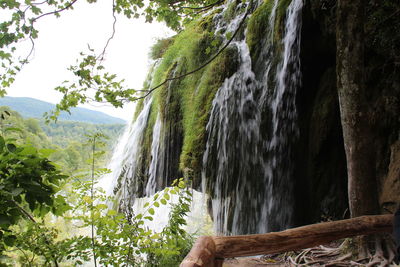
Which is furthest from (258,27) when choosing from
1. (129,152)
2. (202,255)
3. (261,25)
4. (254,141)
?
(202,255)

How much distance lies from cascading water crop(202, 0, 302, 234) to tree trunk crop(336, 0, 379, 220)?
2299mm

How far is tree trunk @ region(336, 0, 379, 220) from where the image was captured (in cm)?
310

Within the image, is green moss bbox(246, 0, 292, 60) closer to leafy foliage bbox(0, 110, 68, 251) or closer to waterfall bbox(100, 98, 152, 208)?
waterfall bbox(100, 98, 152, 208)

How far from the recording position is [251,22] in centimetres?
670

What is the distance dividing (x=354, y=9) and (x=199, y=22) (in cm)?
574

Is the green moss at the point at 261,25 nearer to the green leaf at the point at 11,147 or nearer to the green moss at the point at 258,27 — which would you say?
the green moss at the point at 258,27

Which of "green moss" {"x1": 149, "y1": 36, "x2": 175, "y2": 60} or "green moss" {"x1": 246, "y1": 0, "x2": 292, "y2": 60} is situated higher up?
"green moss" {"x1": 149, "y1": 36, "x2": 175, "y2": 60}

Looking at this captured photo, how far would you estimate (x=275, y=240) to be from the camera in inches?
90.5

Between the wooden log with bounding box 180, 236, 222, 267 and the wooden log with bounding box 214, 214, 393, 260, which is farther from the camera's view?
the wooden log with bounding box 214, 214, 393, 260

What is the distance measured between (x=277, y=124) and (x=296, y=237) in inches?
138

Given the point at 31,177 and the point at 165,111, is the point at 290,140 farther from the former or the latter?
the point at 31,177

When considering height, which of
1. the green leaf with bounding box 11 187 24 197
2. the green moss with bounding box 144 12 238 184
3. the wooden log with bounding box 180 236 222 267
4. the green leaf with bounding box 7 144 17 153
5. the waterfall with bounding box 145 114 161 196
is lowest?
the wooden log with bounding box 180 236 222 267

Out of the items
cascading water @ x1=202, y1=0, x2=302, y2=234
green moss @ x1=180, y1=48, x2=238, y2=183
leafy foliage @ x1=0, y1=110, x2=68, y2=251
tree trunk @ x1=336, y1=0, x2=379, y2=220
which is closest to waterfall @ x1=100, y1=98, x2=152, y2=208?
green moss @ x1=180, y1=48, x2=238, y2=183

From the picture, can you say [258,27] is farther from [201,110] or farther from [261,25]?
[201,110]
